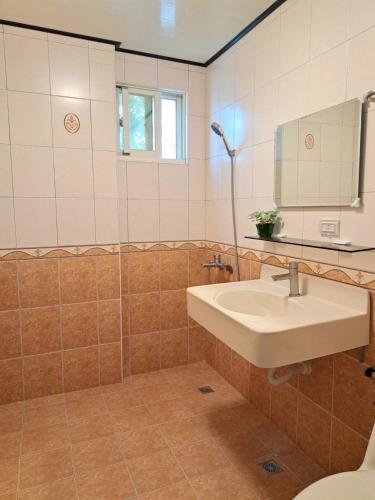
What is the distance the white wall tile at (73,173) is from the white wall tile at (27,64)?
392 mm

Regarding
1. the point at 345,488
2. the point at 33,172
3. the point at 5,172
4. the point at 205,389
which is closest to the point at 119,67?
the point at 33,172

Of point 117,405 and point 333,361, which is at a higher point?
point 333,361

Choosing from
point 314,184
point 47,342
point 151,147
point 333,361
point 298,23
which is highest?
point 298,23

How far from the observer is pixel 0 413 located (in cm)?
211

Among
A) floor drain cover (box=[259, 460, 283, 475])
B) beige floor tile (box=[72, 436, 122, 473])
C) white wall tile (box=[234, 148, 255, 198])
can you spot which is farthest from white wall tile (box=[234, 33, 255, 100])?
beige floor tile (box=[72, 436, 122, 473])

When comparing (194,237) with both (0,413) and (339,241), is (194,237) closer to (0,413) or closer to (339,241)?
(339,241)

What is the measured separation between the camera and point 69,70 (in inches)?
83.2

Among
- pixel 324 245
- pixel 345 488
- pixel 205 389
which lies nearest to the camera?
pixel 345 488

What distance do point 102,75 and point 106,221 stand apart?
94 cm

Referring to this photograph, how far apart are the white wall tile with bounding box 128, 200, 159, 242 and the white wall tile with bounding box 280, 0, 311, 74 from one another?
1.23m

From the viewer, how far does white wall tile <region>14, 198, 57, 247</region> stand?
212 cm

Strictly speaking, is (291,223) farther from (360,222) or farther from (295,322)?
(295,322)

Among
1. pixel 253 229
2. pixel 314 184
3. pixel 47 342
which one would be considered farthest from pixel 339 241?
pixel 47 342

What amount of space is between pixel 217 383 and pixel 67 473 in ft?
3.79
